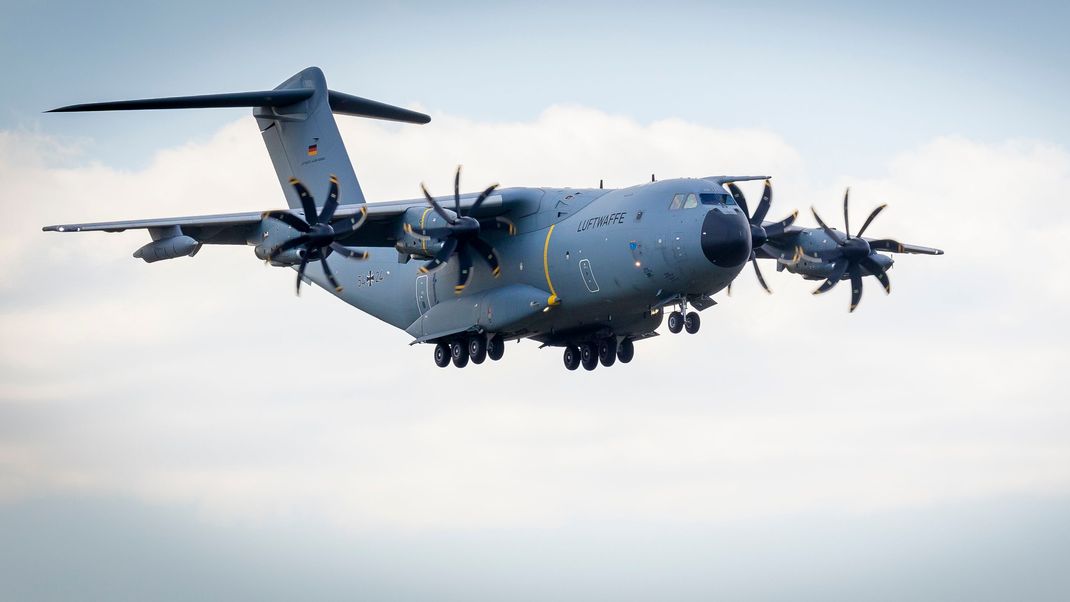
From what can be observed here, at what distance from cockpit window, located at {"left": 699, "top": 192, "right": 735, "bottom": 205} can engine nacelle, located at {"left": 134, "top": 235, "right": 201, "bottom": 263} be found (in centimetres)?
898

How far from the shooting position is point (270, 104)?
3008cm

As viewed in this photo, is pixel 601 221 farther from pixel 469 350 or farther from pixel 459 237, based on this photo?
pixel 469 350

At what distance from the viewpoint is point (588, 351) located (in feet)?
89.8

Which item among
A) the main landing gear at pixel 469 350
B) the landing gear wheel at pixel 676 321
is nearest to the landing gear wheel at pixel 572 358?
the main landing gear at pixel 469 350

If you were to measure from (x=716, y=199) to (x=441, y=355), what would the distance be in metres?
6.47

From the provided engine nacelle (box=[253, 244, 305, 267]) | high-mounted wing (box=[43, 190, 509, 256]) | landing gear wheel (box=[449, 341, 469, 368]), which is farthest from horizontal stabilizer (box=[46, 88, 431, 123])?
landing gear wheel (box=[449, 341, 469, 368])

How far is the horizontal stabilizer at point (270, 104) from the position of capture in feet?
85.0

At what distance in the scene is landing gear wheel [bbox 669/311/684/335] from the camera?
25.2 meters

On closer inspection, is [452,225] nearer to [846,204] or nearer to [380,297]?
[380,297]

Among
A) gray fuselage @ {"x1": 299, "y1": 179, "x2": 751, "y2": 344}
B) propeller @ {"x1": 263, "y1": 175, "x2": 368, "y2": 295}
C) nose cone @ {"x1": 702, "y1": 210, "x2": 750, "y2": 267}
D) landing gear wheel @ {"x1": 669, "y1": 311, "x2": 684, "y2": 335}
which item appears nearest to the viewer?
nose cone @ {"x1": 702, "y1": 210, "x2": 750, "y2": 267}

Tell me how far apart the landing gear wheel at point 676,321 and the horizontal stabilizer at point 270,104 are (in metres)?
9.10

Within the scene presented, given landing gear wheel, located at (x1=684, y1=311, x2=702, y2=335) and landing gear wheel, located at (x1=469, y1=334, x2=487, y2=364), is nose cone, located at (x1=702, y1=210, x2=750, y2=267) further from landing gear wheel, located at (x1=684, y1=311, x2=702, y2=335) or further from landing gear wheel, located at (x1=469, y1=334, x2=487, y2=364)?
landing gear wheel, located at (x1=469, y1=334, x2=487, y2=364)

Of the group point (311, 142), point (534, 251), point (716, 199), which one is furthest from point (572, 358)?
point (311, 142)

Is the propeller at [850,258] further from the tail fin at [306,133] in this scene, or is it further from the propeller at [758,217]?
the tail fin at [306,133]
